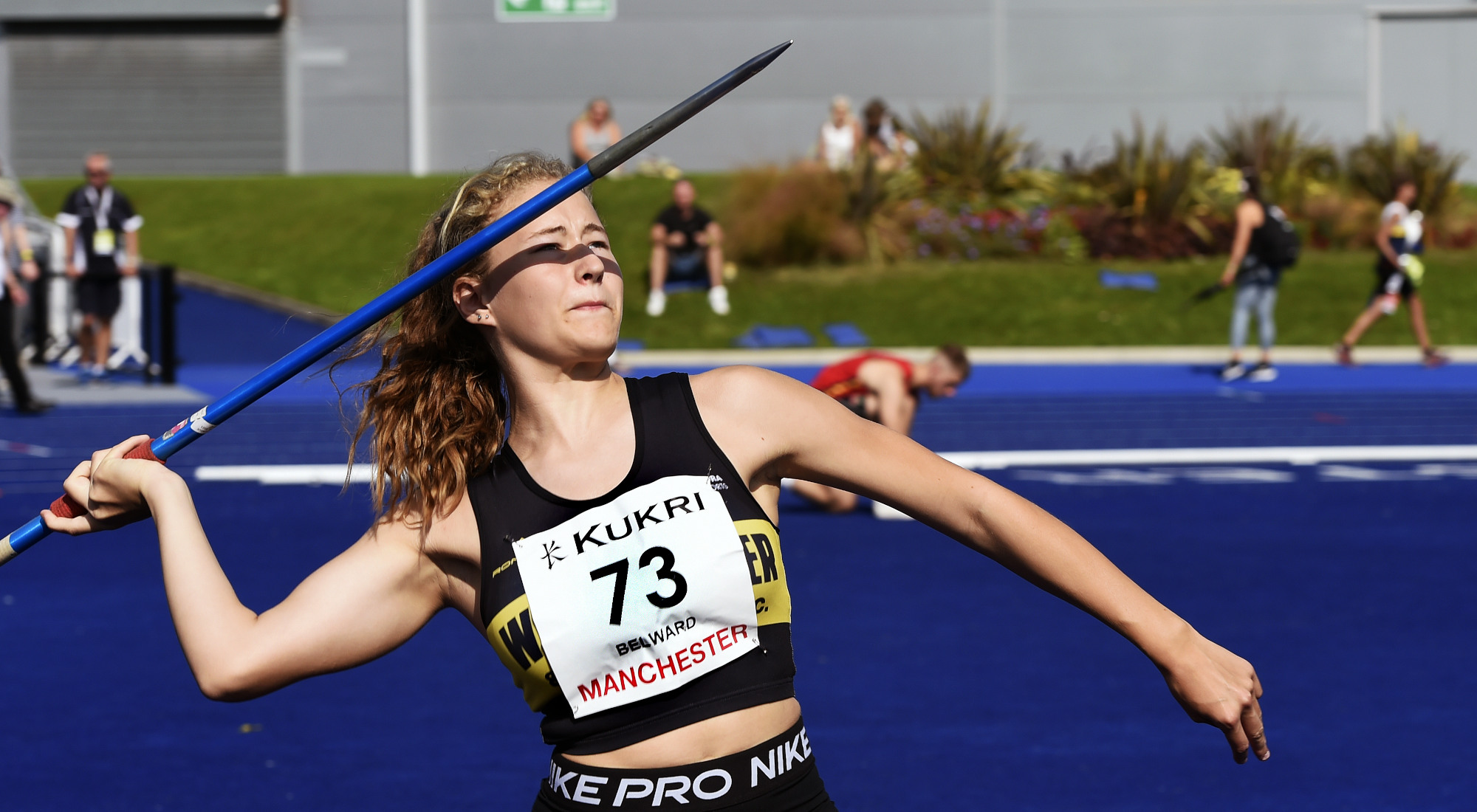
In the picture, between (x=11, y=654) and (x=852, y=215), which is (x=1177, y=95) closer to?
(x=852, y=215)

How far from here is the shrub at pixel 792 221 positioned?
71.5ft

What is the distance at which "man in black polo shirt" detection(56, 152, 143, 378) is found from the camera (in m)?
16.1

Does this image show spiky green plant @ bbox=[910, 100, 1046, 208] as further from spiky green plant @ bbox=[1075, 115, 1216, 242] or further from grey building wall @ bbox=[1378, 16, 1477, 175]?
grey building wall @ bbox=[1378, 16, 1477, 175]

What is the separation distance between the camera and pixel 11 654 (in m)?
6.76

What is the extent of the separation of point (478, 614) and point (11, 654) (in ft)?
16.9

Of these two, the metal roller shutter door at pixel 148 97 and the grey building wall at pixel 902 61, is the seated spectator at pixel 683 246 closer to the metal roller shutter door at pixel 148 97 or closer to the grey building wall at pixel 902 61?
the grey building wall at pixel 902 61


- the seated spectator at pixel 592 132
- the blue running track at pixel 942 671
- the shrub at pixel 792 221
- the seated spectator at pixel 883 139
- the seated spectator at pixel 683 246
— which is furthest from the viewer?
the seated spectator at pixel 883 139

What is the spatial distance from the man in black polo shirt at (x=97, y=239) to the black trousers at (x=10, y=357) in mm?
2269

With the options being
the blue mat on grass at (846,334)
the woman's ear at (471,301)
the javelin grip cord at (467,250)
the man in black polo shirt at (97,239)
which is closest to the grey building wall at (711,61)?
the blue mat on grass at (846,334)

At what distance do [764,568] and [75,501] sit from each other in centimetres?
113

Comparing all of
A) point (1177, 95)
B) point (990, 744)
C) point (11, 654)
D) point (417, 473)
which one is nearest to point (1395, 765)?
point (990, 744)

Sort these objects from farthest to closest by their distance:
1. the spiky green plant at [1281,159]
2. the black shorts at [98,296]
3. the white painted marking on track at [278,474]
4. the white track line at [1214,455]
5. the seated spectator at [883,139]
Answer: the spiky green plant at [1281,159] → the seated spectator at [883,139] → the black shorts at [98,296] → the white track line at [1214,455] → the white painted marking on track at [278,474]

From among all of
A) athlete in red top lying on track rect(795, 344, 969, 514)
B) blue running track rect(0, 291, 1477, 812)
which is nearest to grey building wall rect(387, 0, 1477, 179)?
blue running track rect(0, 291, 1477, 812)

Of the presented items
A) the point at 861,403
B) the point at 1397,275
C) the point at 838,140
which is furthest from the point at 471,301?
the point at 838,140
